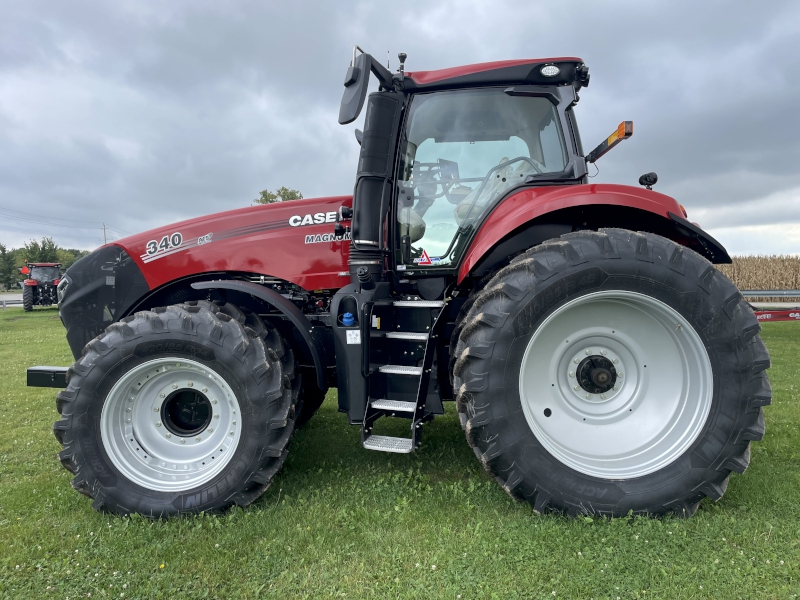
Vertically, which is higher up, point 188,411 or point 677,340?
point 677,340

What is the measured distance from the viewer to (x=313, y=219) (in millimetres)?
3449

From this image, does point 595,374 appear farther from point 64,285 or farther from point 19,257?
point 19,257

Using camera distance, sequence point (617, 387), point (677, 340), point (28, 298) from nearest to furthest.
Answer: point (677, 340) < point (617, 387) < point (28, 298)

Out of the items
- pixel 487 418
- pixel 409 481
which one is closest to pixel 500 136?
pixel 487 418

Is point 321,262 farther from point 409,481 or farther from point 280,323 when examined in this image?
point 409,481

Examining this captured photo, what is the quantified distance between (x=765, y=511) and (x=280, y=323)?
308 cm

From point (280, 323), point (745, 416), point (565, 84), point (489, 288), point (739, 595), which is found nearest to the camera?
point (739, 595)

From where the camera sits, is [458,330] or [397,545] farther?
[458,330]

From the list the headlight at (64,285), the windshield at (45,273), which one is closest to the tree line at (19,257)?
the windshield at (45,273)

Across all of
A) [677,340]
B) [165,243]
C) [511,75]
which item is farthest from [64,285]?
[677,340]

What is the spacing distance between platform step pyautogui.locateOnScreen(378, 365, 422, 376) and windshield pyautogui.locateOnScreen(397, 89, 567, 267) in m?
0.70

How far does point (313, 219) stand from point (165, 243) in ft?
3.74

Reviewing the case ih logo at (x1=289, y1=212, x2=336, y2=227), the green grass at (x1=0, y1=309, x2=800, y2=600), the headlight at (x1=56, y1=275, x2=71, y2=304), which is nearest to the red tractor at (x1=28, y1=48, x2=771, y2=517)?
the case ih logo at (x1=289, y1=212, x2=336, y2=227)

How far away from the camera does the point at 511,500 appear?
2832 millimetres
